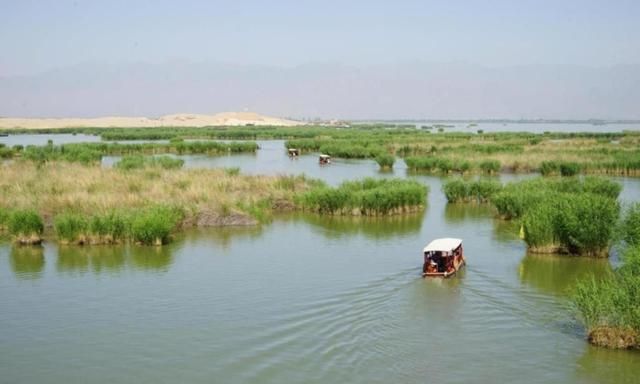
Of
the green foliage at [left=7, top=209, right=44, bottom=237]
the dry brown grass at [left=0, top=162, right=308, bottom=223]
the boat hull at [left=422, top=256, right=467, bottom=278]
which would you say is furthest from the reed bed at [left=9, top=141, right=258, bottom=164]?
the boat hull at [left=422, top=256, right=467, bottom=278]

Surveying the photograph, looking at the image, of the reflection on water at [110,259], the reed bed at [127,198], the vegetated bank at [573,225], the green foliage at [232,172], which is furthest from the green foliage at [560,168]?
the reflection on water at [110,259]

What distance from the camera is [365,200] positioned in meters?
28.4

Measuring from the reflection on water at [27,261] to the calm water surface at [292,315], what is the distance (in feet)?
0.20

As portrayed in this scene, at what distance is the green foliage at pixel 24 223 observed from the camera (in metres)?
22.6

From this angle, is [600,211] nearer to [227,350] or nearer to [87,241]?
[227,350]

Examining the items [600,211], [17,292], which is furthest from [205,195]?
[600,211]

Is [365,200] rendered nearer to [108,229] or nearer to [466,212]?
[466,212]

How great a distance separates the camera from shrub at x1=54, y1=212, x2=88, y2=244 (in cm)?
2242

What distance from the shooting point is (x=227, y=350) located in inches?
507

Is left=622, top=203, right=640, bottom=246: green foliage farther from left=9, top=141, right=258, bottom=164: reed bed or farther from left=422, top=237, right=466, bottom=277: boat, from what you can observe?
left=9, top=141, right=258, bottom=164: reed bed

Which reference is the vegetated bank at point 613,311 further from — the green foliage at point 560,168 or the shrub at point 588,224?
the green foliage at point 560,168

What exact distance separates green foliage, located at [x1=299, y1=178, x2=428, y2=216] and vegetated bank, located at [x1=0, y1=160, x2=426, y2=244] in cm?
4

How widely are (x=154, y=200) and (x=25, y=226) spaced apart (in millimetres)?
5297

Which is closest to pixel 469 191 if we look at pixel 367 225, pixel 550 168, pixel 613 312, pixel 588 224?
pixel 367 225
